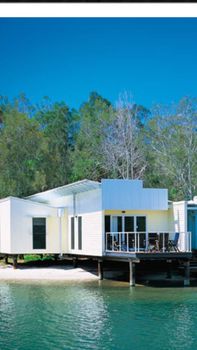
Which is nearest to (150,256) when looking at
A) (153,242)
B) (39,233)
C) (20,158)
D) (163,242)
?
(163,242)

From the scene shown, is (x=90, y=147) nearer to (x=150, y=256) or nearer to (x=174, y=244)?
(x=174, y=244)

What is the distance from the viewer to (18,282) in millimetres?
19359

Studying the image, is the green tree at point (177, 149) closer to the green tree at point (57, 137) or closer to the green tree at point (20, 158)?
the green tree at point (57, 137)

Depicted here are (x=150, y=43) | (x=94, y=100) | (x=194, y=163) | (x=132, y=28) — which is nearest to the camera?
(x=132, y=28)

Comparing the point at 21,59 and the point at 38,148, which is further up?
the point at 21,59

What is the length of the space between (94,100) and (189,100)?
11918 mm

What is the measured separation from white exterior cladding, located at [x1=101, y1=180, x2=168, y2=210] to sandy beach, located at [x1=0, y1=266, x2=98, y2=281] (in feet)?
10.4

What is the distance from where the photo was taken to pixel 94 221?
1992 centimetres

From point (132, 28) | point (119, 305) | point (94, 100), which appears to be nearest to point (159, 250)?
point (119, 305)

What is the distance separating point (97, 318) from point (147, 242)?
20.5 feet

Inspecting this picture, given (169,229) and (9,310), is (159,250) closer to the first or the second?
(169,229)

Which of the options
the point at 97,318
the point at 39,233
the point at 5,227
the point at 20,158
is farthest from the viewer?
the point at 20,158

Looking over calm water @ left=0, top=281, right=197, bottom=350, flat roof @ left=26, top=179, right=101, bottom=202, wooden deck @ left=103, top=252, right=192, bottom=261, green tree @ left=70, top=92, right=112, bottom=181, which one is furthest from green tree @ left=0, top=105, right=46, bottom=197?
wooden deck @ left=103, top=252, right=192, bottom=261

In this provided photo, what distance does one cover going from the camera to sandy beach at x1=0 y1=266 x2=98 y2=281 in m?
20.3
